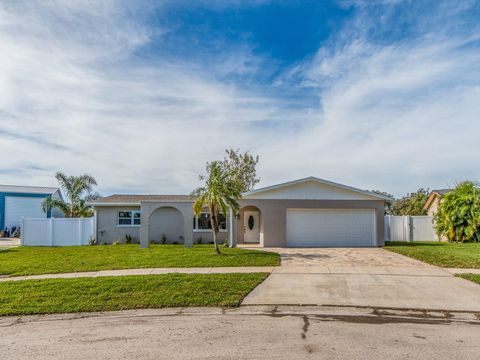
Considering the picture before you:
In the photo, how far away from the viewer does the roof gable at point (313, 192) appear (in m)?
21.0

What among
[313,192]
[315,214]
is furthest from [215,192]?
[315,214]

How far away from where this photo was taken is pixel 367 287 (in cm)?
944

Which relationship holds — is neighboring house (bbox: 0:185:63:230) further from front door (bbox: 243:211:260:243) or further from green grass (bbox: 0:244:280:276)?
green grass (bbox: 0:244:280:276)

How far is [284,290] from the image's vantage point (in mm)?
9180

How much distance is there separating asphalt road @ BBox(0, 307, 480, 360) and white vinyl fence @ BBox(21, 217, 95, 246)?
17211mm

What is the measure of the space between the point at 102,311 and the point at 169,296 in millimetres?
1437

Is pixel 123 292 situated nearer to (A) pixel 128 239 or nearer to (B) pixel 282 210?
(B) pixel 282 210

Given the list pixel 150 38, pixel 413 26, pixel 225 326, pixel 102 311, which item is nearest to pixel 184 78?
pixel 150 38

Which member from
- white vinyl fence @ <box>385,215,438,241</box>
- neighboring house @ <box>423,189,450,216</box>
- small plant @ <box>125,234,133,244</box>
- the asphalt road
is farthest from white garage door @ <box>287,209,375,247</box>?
the asphalt road

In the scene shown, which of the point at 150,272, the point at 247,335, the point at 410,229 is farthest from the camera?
the point at 410,229

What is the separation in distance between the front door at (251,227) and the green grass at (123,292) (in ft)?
41.2

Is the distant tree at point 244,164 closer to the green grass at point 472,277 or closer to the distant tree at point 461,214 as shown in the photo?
the distant tree at point 461,214

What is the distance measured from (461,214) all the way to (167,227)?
697 inches

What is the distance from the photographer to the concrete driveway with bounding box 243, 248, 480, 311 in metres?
8.09
